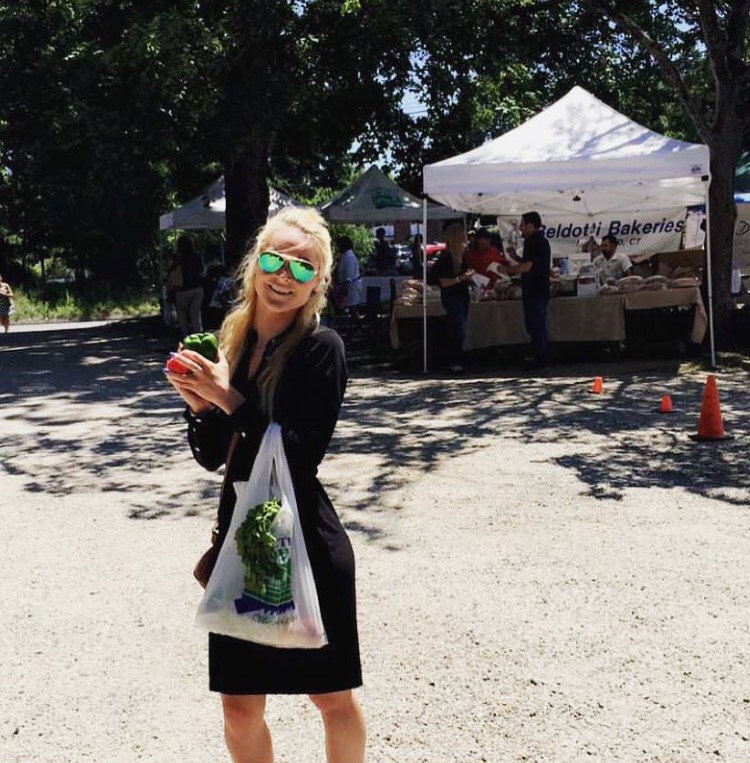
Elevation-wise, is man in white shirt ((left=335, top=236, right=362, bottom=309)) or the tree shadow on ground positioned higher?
man in white shirt ((left=335, top=236, right=362, bottom=309))

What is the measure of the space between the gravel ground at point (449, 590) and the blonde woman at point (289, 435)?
0.81 m

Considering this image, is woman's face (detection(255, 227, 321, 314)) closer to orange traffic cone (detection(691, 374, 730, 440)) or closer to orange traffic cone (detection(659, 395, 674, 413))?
orange traffic cone (detection(691, 374, 730, 440))

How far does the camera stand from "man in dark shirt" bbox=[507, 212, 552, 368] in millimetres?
12391

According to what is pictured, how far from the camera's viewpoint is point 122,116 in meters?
16.9

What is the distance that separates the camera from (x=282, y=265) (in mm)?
2660

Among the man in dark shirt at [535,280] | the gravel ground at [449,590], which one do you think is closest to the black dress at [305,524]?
the gravel ground at [449,590]

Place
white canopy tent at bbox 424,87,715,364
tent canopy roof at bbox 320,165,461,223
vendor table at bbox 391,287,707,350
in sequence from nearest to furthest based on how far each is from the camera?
white canopy tent at bbox 424,87,715,364, vendor table at bbox 391,287,707,350, tent canopy roof at bbox 320,165,461,223

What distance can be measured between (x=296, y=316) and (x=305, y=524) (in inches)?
21.9

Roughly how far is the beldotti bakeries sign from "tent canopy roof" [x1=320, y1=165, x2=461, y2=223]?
5.04m

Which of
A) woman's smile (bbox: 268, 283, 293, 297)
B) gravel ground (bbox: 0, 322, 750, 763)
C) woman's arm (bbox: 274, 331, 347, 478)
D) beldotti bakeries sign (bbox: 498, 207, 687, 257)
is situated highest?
beldotti bakeries sign (bbox: 498, 207, 687, 257)

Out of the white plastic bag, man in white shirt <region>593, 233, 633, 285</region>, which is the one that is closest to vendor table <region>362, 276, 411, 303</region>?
man in white shirt <region>593, 233, 633, 285</region>

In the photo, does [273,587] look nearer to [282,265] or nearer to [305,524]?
[305,524]

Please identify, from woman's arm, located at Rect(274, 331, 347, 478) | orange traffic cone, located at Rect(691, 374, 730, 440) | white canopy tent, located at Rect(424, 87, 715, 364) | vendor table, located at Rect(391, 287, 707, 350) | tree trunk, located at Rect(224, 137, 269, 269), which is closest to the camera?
woman's arm, located at Rect(274, 331, 347, 478)

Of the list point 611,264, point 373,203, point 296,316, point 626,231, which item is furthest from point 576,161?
point 373,203
